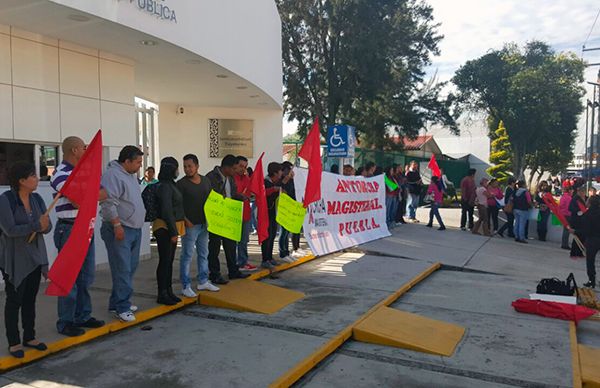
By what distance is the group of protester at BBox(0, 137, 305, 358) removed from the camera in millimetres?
4285

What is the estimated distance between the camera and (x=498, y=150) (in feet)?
157

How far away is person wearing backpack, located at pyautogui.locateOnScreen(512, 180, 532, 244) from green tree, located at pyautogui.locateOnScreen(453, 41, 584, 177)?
26.3 metres

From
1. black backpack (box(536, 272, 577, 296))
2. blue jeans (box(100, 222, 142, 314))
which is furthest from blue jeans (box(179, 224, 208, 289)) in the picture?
black backpack (box(536, 272, 577, 296))

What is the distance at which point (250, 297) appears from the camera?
673 cm

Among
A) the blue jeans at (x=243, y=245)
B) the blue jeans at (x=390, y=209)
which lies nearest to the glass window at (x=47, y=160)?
the blue jeans at (x=243, y=245)

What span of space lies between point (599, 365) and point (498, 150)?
46.3m

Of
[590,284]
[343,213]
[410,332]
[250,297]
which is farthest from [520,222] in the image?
[250,297]

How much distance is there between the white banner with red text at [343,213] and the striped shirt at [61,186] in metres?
4.48

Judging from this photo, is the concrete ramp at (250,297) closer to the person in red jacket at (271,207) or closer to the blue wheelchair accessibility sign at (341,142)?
the person in red jacket at (271,207)

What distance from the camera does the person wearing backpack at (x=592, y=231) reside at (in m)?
8.55

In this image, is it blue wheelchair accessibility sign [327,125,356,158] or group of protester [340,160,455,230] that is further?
group of protester [340,160,455,230]

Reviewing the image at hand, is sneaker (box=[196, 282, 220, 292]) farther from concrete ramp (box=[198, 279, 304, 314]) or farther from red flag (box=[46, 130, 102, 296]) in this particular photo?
red flag (box=[46, 130, 102, 296])

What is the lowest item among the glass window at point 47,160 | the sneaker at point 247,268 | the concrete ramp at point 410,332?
the concrete ramp at point 410,332

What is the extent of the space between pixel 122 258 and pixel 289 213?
12.2 feet
